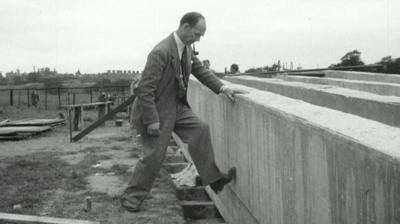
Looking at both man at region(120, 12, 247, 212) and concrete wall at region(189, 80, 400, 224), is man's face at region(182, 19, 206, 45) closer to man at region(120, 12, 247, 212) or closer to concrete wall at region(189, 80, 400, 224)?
man at region(120, 12, 247, 212)

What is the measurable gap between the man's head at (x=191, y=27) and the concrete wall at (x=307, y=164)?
25.4 inches

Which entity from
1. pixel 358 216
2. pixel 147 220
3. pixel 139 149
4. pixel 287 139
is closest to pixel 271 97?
pixel 287 139

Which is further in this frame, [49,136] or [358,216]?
[49,136]

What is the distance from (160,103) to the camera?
5398mm

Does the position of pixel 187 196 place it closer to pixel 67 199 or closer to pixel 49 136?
pixel 67 199

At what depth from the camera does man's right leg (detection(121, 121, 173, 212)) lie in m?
5.37

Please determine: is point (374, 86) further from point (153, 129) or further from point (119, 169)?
point (153, 129)

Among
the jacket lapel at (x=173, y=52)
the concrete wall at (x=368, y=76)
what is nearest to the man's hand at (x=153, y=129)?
the jacket lapel at (x=173, y=52)

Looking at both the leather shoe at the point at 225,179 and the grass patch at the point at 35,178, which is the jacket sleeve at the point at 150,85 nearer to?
the leather shoe at the point at 225,179

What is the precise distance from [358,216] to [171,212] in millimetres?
3449

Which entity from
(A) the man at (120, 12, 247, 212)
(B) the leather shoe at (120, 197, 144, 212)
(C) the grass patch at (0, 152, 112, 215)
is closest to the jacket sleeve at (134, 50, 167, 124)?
(A) the man at (120, 12, 247, 212)

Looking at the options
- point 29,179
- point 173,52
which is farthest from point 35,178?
point 173,52

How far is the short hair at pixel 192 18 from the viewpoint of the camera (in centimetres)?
512

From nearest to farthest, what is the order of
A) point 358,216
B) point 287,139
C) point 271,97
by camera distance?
1. point 358,216
2. point 287,139
3. point 271,97
